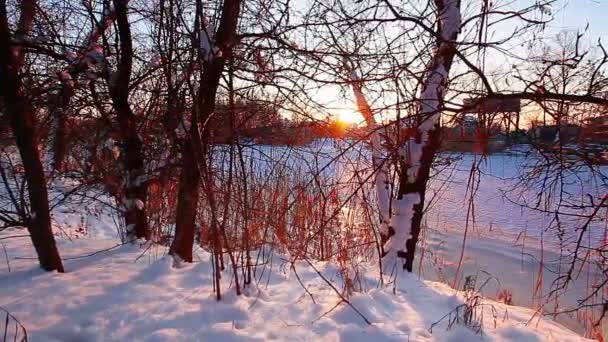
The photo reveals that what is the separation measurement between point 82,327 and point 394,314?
1.77 metres

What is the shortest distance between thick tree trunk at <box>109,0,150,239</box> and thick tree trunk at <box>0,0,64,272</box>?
75 centimetres

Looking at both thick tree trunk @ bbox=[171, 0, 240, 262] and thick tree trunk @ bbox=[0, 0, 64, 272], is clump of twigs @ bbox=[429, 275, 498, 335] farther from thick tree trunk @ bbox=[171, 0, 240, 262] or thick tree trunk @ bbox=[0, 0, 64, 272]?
thick tree trunk @ bbox=[0, 0, 64, 272]

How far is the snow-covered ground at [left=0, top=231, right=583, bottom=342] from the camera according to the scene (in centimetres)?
255

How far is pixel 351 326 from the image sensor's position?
110 inches

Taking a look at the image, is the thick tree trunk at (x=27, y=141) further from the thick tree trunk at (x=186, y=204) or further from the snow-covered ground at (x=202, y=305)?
the thick tree trunk at (x=186, y=204)

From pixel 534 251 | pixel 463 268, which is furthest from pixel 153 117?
pixel 534 251

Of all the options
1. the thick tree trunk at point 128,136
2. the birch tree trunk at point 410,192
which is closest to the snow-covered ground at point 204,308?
the thick tree trunk at point 128,136

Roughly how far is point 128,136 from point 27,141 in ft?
3.96

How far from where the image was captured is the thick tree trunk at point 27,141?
2.88 meters

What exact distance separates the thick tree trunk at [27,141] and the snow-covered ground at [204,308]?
18 centimetres

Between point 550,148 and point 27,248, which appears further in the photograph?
point 27,248

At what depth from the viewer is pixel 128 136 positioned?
4168 millimetres

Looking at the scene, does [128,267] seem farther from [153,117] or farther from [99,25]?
[99,25]

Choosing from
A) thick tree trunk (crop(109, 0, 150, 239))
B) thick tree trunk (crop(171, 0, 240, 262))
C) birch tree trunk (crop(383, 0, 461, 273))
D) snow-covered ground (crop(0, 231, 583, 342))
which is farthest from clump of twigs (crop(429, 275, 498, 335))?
thick tree trunk (crop(109, 0, 150, 239))
